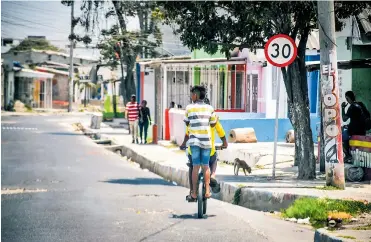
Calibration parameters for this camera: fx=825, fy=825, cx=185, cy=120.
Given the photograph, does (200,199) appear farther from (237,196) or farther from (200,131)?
(237,196)

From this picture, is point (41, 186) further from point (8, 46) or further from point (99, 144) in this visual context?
point (8, 46)

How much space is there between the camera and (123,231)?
10.2 m

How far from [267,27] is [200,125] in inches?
190

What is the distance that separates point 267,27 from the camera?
624 inches

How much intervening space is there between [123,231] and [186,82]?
64.4ft

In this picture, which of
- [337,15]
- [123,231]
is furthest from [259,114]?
[123,231]

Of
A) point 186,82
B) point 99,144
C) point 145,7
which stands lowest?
point 99,144

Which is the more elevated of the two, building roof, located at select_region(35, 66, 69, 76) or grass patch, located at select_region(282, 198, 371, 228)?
building roof, located at select_region(35, 66, 69, 76)

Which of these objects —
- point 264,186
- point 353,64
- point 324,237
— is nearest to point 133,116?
point 353,64

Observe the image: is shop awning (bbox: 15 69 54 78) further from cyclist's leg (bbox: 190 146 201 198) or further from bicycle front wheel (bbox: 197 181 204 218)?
bicycle front wheel (bbox: 197 181 204 218)

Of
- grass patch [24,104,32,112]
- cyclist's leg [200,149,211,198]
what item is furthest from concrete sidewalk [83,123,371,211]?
grass patch [24,104,32,112]

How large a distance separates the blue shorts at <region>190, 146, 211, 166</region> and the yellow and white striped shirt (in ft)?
0.30

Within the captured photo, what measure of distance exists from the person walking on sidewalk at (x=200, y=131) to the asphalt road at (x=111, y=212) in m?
0.72

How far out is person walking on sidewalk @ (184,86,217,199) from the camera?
1159 cm
